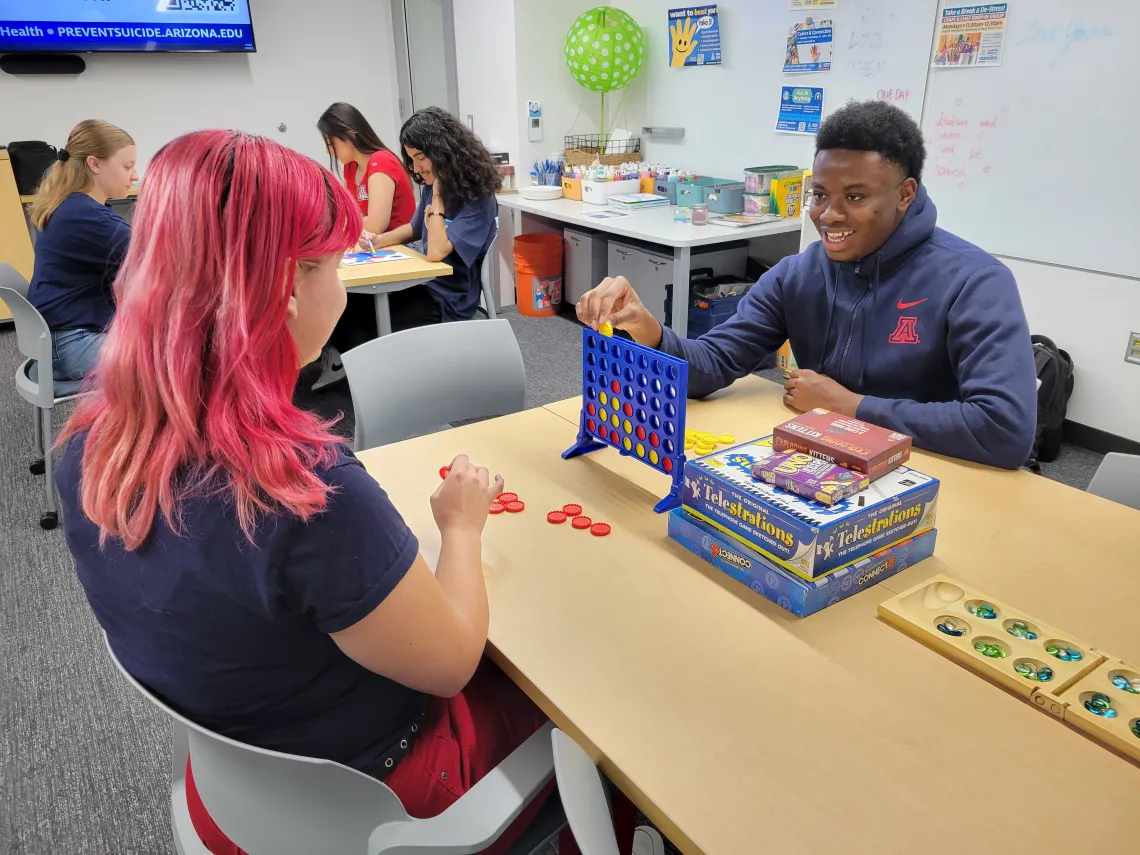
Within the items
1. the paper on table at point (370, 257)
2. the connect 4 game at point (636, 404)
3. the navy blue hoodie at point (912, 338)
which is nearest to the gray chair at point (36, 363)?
the paper on table at point (370, 257)

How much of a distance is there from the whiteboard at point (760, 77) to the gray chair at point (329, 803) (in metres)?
3.15

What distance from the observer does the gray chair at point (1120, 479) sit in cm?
134

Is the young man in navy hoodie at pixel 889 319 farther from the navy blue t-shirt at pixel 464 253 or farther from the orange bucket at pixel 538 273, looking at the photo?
the orange bucket at pixel 538 273

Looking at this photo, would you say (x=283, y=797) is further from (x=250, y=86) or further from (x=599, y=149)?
(x=250, y=86)

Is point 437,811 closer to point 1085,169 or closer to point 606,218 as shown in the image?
point 1085,169

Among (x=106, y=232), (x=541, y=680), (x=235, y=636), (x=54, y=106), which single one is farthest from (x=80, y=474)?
(x=54, y=106)

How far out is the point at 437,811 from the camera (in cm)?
101

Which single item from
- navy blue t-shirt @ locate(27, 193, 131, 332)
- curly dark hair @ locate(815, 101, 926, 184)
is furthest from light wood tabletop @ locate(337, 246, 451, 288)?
curly dark hair @ locate(815, 101, 926, 184)

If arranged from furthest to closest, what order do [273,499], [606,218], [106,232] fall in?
1. [606,218]
2. [106,232]
3. [273,499]

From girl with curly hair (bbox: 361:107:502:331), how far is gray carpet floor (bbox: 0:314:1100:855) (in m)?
1.52

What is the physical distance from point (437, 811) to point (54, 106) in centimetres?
545

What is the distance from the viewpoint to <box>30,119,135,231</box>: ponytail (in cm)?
259

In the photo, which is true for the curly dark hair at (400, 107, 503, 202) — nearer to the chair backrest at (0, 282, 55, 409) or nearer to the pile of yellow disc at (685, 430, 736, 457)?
the chair backrest at (0, 282, 55, 409)

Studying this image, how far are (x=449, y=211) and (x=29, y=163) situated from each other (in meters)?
2.89
